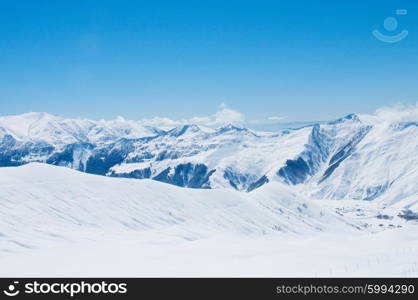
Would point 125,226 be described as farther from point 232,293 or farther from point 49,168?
point 232,293

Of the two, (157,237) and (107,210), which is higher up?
(107,210)

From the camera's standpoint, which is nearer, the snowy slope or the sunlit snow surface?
the sunlit snow surface

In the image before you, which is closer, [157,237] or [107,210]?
Result: [157,237]

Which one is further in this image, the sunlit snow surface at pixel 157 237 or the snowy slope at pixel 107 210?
the snowy slope at pixel 107 210
